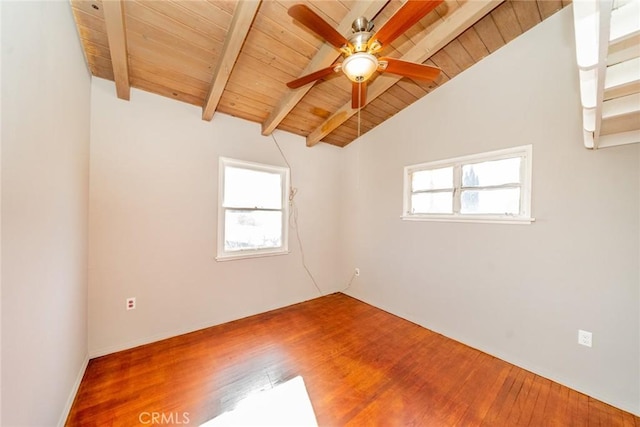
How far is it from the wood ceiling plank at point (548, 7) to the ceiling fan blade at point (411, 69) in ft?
3.77

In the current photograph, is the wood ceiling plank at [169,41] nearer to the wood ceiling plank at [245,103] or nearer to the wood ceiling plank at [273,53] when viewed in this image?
the wood ceiling plank at [273,53]

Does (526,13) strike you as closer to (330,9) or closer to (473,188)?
(473,188)

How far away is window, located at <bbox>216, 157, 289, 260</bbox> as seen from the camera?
292 cm

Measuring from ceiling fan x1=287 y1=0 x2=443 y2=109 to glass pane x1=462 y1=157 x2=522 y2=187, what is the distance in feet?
4.14

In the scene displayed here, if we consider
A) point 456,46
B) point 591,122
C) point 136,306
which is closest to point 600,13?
point 591,122

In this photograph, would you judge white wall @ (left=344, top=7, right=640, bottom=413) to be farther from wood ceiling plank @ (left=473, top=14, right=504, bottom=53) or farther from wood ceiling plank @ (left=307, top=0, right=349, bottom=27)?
wood ceiling plank @ (left=307, top=0, right=349, bottom=27)

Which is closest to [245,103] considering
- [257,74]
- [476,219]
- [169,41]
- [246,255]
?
[257,74]

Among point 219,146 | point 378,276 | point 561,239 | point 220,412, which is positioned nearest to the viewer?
point 220,412

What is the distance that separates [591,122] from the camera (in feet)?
A: 5.28

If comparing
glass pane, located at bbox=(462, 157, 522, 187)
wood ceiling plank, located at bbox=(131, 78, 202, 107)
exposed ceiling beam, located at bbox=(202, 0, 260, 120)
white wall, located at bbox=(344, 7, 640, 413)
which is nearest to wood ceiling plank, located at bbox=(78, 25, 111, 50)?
wood ceiling plank, located at bbox=(131, 78, 202, 107)

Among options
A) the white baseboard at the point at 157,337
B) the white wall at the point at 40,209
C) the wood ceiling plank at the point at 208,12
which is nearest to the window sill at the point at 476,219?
the white baseboard at the point at 157,337

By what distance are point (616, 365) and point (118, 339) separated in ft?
13.6

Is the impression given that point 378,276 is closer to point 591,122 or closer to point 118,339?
point 591,122

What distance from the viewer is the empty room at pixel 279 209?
126cm
